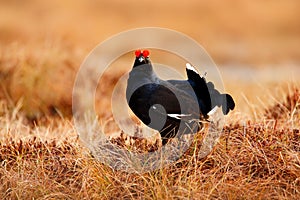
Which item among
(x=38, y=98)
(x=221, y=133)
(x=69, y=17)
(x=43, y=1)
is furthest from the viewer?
(x=43, y=1)

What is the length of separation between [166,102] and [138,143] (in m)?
0.36

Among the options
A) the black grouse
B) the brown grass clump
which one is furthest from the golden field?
the black grouse

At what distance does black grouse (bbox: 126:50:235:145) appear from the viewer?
486 centimetres

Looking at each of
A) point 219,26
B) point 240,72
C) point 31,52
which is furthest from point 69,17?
point 31,52

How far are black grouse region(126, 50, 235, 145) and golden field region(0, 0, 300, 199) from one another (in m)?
0.21

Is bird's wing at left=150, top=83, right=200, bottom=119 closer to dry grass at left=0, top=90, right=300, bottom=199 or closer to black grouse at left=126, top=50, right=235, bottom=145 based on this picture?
black grouse at left=126, top=50, right=235, bottom=145

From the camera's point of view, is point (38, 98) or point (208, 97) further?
point (38, 98)

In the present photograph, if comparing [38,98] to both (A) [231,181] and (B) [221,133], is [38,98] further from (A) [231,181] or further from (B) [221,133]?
(A) [231,181]

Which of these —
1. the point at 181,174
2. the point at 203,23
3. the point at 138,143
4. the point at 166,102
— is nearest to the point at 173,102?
the point at 166,102

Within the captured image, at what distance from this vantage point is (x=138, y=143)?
4.93m

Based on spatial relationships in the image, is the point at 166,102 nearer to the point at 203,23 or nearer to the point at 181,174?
the point at 181,174

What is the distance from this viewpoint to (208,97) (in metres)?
5.13

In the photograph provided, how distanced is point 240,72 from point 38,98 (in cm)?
634

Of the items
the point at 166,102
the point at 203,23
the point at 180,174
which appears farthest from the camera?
the point at 203,23
